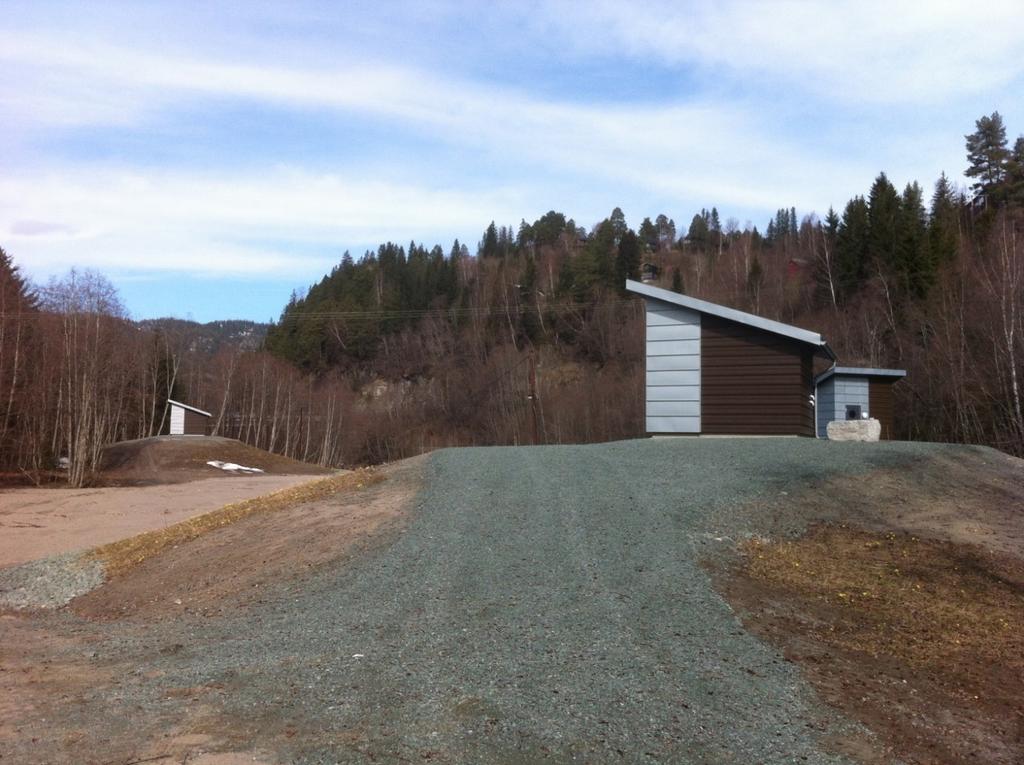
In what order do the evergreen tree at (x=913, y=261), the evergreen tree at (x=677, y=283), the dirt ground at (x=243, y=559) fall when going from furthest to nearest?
1. the evergreen tree at (x=677, y=283)
2. the evergreen tree at (x=913, y=261)
3. the dirt ground at (x=243, y=559)

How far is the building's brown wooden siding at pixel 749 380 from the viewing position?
19.7 m

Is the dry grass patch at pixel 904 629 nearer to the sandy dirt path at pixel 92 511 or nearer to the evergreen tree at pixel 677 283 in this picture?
the sandy dirt path at pixel 92 511

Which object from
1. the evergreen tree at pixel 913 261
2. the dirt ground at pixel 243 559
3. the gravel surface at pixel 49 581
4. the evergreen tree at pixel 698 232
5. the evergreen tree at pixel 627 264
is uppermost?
the evergreen tree at pixel 698 232

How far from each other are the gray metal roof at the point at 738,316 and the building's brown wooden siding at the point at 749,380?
21 centimetres

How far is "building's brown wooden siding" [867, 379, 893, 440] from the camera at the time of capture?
25109mm

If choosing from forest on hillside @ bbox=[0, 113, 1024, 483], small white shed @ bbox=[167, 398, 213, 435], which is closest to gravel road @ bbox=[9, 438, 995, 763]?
forest on hillside @ bbox=[0, 113, 1024, 483]

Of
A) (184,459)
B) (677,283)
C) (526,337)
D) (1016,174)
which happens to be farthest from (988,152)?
(184,459)

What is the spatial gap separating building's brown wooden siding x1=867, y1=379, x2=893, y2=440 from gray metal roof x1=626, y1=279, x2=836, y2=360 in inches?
217

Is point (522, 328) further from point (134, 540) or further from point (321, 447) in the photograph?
point (134, 540)

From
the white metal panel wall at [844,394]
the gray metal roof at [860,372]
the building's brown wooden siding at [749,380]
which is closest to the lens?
the building's brown wooden siding at [749,380]

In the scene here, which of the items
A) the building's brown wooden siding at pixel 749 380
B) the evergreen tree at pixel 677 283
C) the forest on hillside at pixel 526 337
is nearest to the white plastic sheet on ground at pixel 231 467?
the forest on hillside at pixel 526 337

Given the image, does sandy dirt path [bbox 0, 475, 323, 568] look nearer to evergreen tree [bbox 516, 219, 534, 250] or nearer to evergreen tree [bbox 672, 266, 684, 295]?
evergreen tree [bbox 672, 266, 684, 295]

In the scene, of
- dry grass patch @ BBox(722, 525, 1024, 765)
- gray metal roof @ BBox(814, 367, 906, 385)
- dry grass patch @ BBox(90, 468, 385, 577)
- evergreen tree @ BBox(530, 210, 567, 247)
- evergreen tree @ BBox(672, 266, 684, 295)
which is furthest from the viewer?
evergreen tree @ BBox(530, 210, 567, 247)

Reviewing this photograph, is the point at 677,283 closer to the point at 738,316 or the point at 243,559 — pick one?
the point at 738,316
